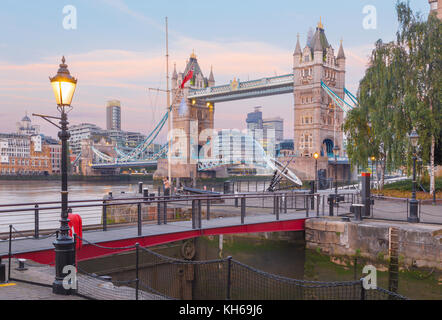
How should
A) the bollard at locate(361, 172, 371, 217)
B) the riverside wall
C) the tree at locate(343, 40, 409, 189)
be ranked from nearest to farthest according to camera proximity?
the riverside wall, the bollard at locate(361, 172, 371, 217), the tree at locate(343, 40, 409, 189)

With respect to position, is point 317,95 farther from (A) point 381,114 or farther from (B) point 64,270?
(B) point 64,270

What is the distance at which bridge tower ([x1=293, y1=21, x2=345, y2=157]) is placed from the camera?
6556 cm

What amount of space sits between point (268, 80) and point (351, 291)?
64728 mm

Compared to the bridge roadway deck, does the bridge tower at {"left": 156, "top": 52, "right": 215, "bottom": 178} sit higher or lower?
higher

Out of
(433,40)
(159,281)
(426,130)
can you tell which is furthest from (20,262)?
(433,40)

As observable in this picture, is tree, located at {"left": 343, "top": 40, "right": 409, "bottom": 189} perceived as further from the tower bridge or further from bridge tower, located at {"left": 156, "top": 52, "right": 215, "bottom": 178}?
bridge tower, located at {"left": 156, "top": 52, "right": 215, "bottom": 178}

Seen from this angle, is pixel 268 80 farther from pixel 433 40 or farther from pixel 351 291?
pixel 351 291

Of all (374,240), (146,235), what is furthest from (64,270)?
(374,240)

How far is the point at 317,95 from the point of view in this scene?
65.6 m

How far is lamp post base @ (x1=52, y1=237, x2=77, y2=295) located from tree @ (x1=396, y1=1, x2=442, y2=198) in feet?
62.8

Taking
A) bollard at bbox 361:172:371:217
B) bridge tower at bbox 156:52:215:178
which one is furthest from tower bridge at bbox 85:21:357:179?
bollard at bbox 361:172:371:217

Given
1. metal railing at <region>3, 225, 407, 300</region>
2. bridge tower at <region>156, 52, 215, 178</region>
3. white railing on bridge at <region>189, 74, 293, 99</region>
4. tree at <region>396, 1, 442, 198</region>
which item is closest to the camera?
metal railing at <region>3, 225, 407, 300</region>

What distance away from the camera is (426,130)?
827 inches

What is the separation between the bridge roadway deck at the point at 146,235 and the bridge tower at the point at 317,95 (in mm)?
52944
